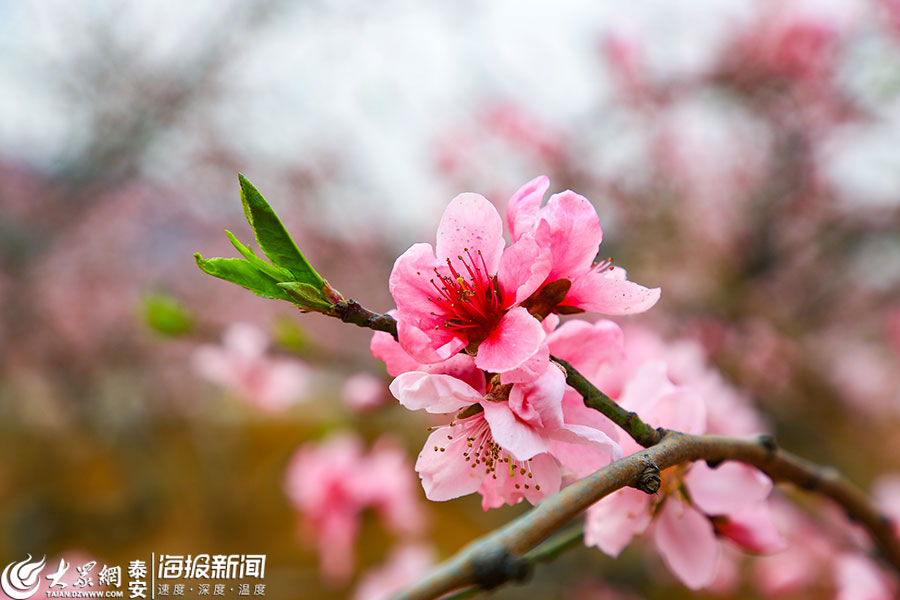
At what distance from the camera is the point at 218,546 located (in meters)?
3.89

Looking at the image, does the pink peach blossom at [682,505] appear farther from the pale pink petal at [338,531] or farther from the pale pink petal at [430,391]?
the pale pink petal at [338,531]

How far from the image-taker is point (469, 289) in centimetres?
41

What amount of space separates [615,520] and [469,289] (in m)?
0.22

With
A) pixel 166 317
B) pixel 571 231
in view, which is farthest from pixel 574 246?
pixel 166 317

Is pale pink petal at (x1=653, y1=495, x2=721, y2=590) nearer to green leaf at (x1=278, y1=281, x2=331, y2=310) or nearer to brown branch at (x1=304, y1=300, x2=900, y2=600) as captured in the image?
brown branch at (x1=304, y1=300, x2=900, y2=600)

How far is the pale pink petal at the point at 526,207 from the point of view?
386 mm

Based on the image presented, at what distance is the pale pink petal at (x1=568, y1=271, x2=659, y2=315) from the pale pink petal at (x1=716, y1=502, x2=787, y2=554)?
9.3 inches

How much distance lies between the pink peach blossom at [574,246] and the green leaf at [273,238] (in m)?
0.13

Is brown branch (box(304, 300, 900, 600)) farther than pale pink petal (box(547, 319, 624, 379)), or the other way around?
pale pink petal (box(547, 319, 624, 379))

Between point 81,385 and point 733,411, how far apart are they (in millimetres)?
4603

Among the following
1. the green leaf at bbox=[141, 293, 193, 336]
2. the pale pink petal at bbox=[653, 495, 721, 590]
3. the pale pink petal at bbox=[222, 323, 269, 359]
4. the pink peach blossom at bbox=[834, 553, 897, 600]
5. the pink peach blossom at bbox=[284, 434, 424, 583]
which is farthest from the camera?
the pink peach blossom at bbox=[284, 434, 424, 583]

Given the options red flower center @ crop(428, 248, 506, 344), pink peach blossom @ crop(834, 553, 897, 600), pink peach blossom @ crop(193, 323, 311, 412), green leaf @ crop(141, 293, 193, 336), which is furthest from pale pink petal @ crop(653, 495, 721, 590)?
pink peach blossom @ crop(193, 323, 311, 412)

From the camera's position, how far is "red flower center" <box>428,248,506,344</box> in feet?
1.28

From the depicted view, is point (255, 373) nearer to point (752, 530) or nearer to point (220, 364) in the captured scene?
point (220, 364)
